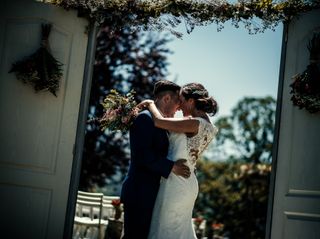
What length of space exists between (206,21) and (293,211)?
239 cm

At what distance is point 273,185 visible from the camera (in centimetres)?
480

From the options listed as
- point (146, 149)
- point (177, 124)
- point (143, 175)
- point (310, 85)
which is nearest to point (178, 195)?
point (143, 175)

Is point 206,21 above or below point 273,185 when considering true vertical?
above

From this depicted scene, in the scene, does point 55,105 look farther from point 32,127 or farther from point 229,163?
point 229,163

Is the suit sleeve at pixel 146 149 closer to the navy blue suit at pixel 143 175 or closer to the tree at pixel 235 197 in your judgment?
the navy blue suit at pixel 143 175

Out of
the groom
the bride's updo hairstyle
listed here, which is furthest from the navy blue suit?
the bride's updo hairstyle

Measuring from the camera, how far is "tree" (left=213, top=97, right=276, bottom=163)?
1948cm

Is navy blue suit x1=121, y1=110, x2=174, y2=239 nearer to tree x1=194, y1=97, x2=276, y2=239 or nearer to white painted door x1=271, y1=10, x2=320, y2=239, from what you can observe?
white painted door x1=271, y1=10, x2=320, y2=239

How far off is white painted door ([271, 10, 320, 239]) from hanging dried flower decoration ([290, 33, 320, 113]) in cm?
13

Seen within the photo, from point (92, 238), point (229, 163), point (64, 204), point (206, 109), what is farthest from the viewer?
point (229, 163)

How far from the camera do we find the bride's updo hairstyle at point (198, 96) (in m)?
4.60

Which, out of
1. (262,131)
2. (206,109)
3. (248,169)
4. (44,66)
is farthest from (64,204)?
(262,131)

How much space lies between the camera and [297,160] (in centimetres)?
472

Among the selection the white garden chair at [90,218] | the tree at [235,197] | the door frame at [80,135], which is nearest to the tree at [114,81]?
the white garden chair at [90,218]
